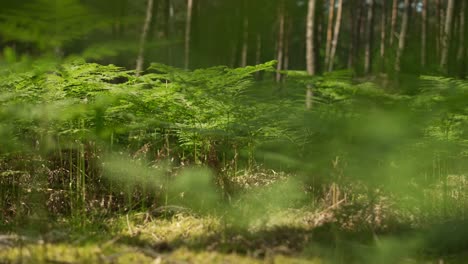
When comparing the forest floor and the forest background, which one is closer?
the forest background

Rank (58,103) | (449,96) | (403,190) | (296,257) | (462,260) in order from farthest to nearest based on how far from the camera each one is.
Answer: (58,103)
(462,260)
(296,257)
(403,190)
(449,96)

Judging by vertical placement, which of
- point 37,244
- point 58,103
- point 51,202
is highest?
point 58,103

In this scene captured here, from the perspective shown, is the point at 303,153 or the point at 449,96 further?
the point at 303,153

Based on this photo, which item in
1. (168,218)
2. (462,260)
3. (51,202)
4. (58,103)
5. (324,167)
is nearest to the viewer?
(462,260)

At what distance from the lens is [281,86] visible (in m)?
2.06

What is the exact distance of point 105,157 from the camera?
11.8 ft

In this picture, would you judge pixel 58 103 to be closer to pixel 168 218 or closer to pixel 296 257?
pixel 168 218

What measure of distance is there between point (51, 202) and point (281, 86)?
228 cm

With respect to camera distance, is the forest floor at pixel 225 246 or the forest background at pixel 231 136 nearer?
the forest background at pixel 231 136

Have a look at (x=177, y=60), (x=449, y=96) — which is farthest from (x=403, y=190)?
(x=177, y=60)

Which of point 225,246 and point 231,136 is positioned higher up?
point 231,136

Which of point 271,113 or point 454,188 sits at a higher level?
point 271,113

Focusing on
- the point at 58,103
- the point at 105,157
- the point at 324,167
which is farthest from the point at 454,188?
the point at 58,103

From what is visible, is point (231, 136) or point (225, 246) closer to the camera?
point (225, 246)
